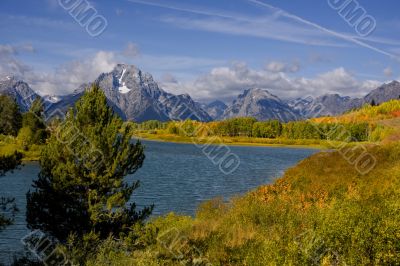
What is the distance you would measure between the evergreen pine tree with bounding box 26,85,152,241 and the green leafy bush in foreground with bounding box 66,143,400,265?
207cm

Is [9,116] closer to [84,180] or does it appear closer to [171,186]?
[171,186]

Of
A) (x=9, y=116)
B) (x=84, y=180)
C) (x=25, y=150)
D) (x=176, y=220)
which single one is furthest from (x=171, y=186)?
(x=9, y=116)

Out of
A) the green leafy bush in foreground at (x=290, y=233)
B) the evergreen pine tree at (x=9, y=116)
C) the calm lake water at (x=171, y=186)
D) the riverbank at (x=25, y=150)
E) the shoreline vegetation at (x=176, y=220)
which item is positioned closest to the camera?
the green leafy bush in foreground at (x=290, y=233)

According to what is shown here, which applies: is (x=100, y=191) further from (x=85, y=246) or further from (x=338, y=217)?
(x=338, y=217)

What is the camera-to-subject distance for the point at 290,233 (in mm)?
21938

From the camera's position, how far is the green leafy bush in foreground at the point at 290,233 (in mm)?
15734

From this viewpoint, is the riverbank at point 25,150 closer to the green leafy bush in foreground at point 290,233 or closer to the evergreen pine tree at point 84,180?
the green leafy bush in foreground at point 290,233

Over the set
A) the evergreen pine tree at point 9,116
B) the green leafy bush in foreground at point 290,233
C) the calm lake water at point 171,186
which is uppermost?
the evergreen pine tree at point 9,116

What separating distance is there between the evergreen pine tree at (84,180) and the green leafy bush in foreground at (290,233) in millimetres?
2072

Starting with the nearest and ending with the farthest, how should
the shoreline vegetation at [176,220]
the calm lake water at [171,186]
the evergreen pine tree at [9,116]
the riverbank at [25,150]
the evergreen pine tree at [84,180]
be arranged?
the shoreline vegetation at [176,220] → the evergreen pine tree at [84,180] → the calm lake water at [171,186] → the riverbank at [25,150] → the evergreen pine tree at [9,116]

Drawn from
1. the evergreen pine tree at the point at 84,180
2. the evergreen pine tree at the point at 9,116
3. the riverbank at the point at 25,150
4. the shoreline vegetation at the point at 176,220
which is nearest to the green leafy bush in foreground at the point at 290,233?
the shoreline vegetation at the point at 176,220

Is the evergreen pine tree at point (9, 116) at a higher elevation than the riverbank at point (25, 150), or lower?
higher

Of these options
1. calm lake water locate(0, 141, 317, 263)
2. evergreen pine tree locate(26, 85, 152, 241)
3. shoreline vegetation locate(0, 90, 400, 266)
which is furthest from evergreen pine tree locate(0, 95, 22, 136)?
shoreline vegetation locate(0, 90, 400, 266)

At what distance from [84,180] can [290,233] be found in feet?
43.2
